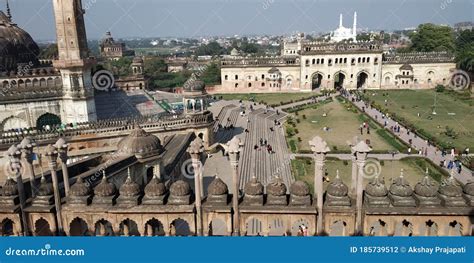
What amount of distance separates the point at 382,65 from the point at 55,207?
54544mm

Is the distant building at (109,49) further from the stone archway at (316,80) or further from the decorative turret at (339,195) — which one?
the decorative turret at (339,195)

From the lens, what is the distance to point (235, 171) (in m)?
8.66

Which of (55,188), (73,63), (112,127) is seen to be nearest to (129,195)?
(55,188)

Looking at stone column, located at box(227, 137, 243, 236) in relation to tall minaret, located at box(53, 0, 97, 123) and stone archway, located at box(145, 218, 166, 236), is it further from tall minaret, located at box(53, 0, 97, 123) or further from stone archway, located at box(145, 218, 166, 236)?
tall minaret, located at box(53, 0, 97, 123)

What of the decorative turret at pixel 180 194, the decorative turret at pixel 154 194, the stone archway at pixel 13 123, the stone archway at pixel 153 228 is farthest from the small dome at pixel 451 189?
the stone archway at pixel 13 123

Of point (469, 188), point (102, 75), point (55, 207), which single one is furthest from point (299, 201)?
point (102, 75)

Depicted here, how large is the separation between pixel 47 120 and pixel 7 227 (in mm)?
16575

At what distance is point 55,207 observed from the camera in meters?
9.45

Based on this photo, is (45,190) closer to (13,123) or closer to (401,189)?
(401,189)

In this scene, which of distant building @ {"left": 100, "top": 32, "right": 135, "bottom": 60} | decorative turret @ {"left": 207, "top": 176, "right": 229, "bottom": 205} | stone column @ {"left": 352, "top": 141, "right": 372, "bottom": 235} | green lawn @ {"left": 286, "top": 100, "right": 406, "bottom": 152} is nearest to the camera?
stone column @ {"left": 352, "top": 141, "right": 372, "bottom": 235}

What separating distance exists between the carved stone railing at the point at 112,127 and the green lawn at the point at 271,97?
22.4m

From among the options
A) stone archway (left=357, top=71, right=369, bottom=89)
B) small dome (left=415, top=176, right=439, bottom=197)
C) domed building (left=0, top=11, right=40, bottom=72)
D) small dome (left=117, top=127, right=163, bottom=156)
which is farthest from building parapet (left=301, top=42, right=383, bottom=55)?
small dome (left=415, top=176, right=439, bottom=197)

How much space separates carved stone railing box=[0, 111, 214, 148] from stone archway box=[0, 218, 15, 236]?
38.0ft

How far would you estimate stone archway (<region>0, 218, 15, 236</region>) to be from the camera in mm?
9617
